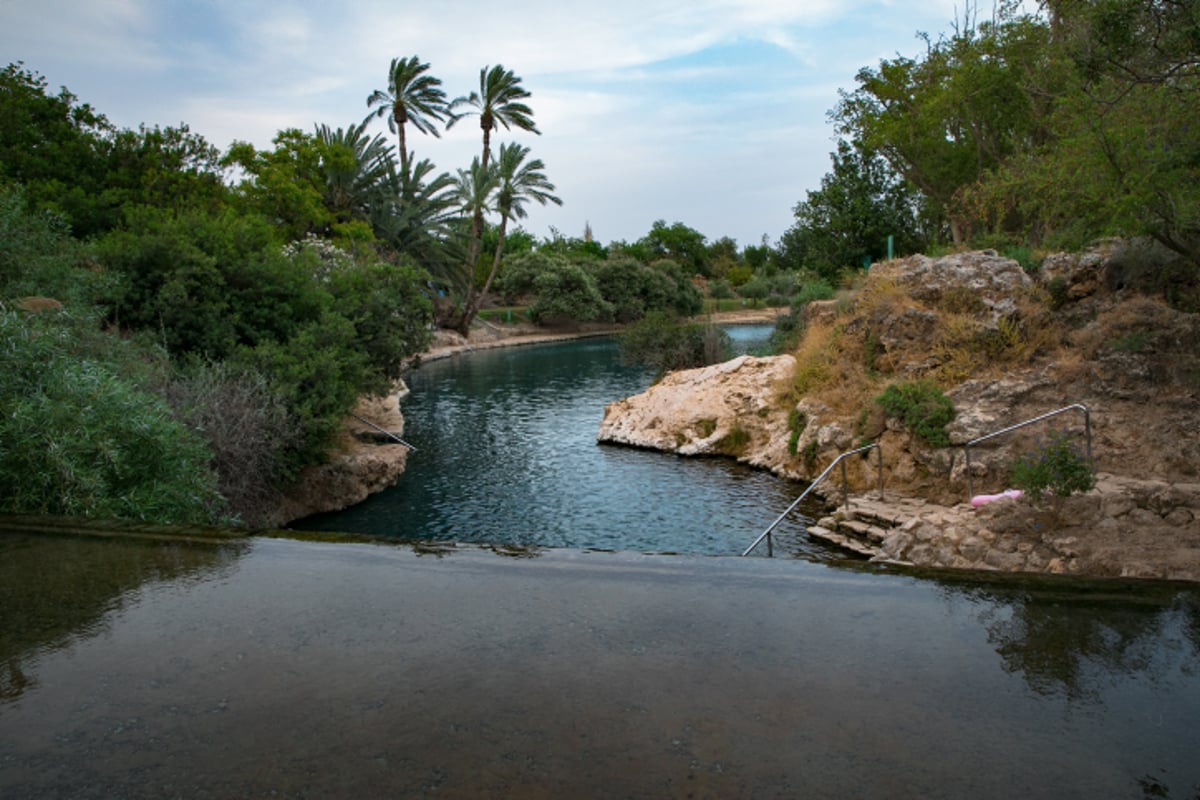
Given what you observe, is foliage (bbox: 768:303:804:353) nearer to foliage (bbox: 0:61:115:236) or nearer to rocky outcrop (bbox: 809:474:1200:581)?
rocky outcrop (bbox: 809:474:1200:581)

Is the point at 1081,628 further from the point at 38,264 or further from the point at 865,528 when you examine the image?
the point at 38,264

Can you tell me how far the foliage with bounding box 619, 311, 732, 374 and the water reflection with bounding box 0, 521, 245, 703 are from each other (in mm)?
28270

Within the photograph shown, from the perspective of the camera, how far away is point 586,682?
355 centimetres

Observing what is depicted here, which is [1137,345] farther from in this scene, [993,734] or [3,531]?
[3,531]

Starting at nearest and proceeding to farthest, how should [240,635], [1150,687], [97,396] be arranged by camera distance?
1. [1150,687]
2. [240,635]
3. [97,396]

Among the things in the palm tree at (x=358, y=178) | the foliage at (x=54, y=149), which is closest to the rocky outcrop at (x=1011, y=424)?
the foliage at (x=54, y=149)

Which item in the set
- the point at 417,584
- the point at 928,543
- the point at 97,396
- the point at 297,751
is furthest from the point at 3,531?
the point at 928,543

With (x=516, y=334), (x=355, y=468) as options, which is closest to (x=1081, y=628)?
(x=355, y=468)

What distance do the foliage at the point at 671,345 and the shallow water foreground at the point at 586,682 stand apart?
1115 inches

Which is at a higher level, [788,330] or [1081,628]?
[788,330]

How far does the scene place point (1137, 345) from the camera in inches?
541

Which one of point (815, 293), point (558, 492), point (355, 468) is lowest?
point (558, 492)

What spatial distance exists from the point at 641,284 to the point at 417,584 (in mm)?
61426

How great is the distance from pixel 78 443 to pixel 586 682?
572 cm
